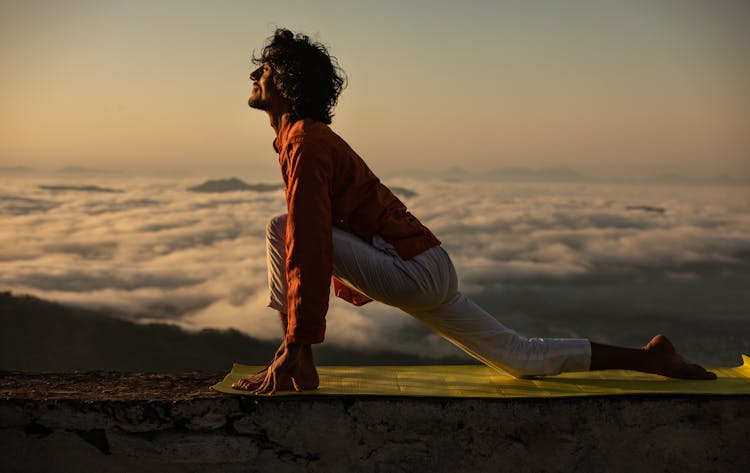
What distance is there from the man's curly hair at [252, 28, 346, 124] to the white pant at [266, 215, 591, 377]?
0.43 meters

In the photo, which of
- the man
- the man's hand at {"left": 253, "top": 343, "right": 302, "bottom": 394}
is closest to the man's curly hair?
the man

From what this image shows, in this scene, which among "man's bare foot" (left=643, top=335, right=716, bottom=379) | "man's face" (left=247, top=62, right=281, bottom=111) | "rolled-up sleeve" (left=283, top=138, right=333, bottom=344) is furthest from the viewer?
"man's bare foot" (left=643, top=335, right=716, bottom=379)

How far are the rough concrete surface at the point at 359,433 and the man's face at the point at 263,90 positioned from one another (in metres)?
1.09

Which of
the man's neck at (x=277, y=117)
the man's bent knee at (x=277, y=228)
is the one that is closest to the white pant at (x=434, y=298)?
the man's bent knee at (x=277, y=228)

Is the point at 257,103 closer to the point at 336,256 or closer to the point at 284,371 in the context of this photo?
the point at 336,256

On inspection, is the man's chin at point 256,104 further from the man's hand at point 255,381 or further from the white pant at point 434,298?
the man's hand at point 255,381

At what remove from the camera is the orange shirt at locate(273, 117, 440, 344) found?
3238mm

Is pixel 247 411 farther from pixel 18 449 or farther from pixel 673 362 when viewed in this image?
pixel 673 362

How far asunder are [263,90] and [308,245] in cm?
65

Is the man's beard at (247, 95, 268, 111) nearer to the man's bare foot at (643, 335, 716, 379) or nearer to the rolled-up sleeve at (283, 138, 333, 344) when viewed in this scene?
the rolled-up sleeve at (283, 138, 333, 344)

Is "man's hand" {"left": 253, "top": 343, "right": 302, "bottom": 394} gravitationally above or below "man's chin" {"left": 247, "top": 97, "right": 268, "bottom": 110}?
below

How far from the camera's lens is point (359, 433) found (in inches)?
130

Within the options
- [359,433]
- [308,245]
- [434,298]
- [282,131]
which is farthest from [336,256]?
[359,433]

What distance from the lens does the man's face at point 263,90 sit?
3463 mm
